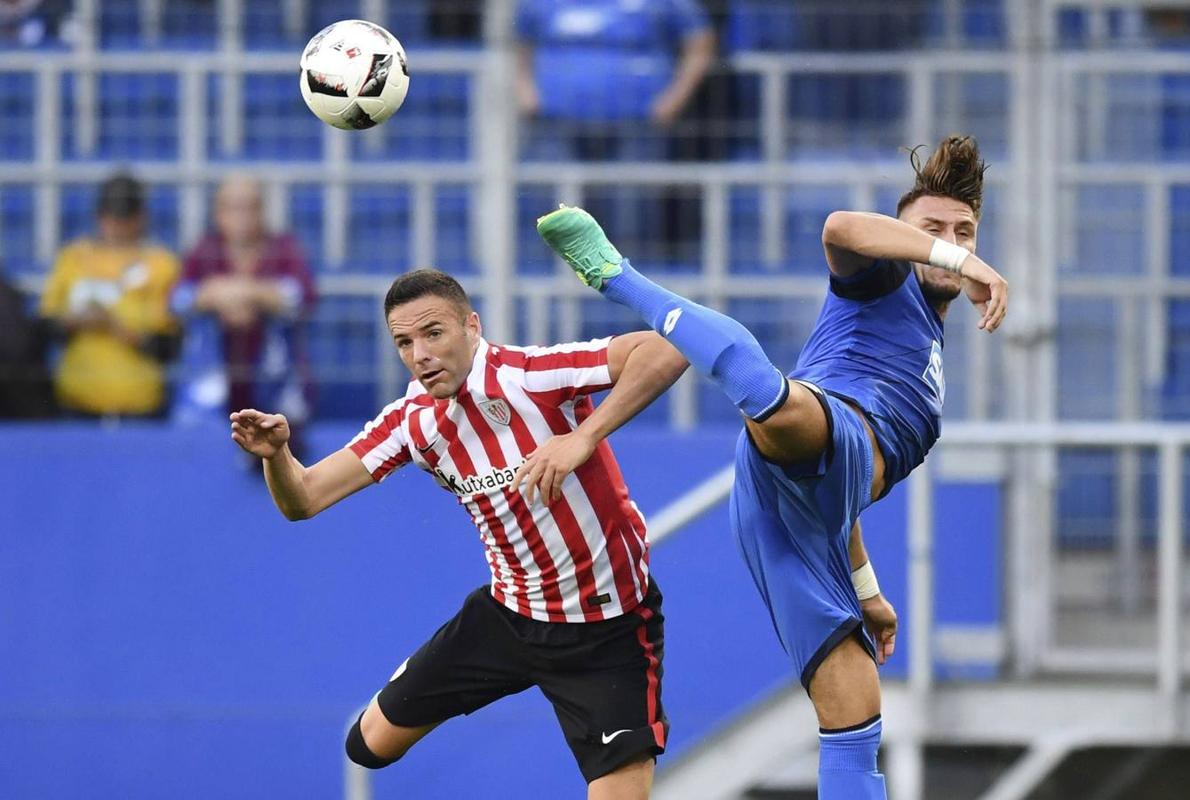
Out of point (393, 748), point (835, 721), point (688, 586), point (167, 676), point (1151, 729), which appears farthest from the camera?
point (167, 676)

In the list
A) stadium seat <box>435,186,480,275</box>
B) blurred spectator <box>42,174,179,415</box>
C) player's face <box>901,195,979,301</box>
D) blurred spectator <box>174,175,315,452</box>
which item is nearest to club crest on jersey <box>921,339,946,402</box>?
player's face <box>901,195,979,301</box>

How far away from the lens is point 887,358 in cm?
529

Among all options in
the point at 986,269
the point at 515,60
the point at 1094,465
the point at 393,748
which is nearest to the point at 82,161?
the point at 515,60

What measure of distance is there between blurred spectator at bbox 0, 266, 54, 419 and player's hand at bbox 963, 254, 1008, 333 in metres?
4.87

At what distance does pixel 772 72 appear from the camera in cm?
823

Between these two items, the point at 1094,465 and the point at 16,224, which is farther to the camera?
the point at 16,224

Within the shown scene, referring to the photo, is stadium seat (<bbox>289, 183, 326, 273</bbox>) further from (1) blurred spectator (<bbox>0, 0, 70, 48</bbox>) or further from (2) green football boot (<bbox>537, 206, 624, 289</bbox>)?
(2) green football boot (<bbox>537, 206, 624, 289</bbox>)

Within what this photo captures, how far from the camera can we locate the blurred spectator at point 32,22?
8641mm

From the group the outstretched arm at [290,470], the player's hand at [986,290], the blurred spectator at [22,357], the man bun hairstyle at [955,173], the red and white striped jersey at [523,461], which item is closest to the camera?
the player's hand at [986,290]

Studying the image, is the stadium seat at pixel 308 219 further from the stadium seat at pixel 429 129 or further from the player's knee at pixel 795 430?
the player's knee at pixel 795 430

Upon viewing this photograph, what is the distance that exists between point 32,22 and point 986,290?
18.0ft

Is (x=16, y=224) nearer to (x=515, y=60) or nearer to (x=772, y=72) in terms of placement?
(x=515, y=60)

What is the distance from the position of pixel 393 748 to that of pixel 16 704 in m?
3.19

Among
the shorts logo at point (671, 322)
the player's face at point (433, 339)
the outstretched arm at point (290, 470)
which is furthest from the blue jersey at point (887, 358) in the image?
the outstretched arm at point (290, 470)
